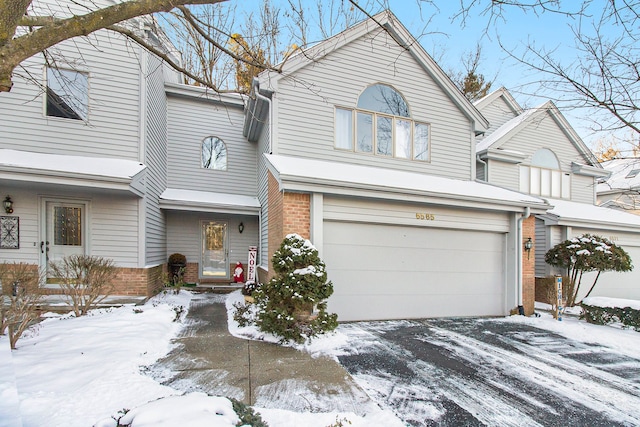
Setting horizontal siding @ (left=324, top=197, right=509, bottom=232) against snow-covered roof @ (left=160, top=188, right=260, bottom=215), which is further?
snow-covered roof @ (left=160, top=188, right=260, bottom=215)

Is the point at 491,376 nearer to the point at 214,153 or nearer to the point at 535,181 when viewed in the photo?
the point at 535,181

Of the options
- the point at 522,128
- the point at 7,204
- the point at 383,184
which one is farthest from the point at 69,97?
the point at 522,128

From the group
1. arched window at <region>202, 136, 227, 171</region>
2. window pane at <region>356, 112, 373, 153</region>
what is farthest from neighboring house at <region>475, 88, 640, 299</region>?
arched window at <region>202, 136, 227, 171</region>

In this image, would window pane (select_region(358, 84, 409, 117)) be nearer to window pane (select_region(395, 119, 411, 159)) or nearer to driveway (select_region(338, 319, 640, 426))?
window pane (select_region(395, 119, 411, 159))

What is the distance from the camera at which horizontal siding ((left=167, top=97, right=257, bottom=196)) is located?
11.3 meters

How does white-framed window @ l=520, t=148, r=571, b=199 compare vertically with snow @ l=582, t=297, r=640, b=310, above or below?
above

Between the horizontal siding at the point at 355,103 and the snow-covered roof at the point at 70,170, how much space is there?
11.4 feet

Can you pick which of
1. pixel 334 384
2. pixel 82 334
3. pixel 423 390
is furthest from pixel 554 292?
pixel 82 334

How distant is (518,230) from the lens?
321 inches

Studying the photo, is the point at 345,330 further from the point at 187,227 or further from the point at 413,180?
the point at 187,227

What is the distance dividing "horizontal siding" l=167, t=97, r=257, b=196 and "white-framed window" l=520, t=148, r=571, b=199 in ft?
34.3

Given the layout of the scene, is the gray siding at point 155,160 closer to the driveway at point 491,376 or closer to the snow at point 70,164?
the snow at point 70,164

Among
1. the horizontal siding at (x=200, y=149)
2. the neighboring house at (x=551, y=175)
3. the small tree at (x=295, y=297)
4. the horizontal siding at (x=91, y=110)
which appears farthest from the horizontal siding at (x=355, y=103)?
the horizontal siding at (x=200, y=149)

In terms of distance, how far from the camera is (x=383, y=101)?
8.98 metres
